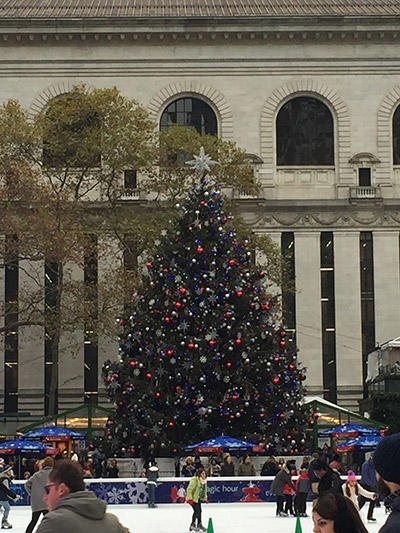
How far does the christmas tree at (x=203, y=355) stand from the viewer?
35.3m

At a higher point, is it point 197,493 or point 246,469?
point 197,493

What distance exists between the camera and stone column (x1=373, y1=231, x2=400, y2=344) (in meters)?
62.8

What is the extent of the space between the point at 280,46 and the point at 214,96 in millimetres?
4290

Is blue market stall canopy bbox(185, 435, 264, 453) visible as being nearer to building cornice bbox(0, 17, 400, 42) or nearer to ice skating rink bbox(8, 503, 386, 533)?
ice skating rink bbox(8, 503, 386, 533)

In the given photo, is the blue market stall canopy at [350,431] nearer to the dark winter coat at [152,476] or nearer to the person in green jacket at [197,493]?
the dark winter coat at [152,476]

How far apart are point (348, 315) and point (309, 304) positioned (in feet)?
6.69

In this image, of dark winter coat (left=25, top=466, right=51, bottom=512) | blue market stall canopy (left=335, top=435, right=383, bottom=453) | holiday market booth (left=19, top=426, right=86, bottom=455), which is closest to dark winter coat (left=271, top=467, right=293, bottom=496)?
blue market stall canopy (left=335, top=435, right=383, bottom=453)

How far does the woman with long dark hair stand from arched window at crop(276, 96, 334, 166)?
58.3 m

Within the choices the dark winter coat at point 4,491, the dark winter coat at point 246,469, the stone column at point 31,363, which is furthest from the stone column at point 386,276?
the dark winter coat at point 4,491

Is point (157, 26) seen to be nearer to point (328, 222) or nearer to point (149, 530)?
point (328, 222)

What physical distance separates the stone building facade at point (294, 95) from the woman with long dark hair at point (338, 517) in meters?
55.9

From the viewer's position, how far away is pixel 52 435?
1620 inches

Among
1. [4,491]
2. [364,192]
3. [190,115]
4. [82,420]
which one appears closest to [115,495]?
[4,491]

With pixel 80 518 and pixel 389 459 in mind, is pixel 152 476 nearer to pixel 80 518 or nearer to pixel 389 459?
pixel 80 518
